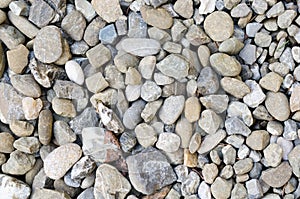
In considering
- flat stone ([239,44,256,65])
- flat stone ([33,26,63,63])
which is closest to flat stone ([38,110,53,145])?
flat stone ([33,26,63,63])

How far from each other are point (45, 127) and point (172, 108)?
0.28 m

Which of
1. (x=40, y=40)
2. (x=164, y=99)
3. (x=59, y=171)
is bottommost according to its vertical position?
(x=59, y=171)

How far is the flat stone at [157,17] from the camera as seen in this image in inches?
40.5

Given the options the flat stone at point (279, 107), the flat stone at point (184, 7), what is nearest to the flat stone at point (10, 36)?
the flat stone at point (184, 7)

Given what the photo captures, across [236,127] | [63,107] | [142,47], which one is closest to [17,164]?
[63,107]

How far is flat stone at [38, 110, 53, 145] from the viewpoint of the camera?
102cm

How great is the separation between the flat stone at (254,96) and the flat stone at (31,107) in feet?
1.46

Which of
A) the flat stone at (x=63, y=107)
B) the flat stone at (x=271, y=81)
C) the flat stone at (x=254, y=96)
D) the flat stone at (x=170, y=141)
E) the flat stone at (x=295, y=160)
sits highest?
the flat stone at (x=271, y=81)

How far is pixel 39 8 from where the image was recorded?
104 centimetres

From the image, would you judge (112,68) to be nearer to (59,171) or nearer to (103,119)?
(103,119)

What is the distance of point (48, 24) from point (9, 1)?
0.10 metres

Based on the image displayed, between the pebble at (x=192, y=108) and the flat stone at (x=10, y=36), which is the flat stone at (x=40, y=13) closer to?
the flat stone at (x=10, y=36)

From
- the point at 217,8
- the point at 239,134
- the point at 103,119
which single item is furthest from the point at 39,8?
the point at 239,134

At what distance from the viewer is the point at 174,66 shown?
101 cm
